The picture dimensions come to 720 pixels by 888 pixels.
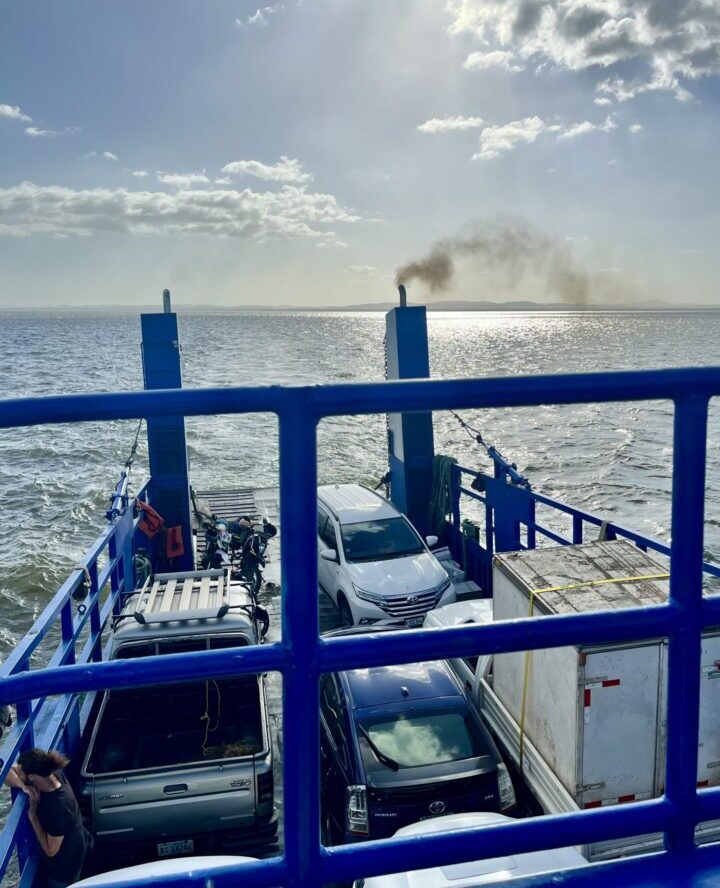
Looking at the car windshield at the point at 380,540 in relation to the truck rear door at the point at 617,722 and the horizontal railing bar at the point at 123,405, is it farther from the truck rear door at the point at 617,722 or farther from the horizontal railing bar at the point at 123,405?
the horizontal railing bar at the point at 123,405

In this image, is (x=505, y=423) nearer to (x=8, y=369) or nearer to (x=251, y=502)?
(x=251, y=502)

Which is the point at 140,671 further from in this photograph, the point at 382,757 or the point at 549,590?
the point at 382,757

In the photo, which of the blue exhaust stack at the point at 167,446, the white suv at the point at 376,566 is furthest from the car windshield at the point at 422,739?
the blue exhaust stack at the point at 167,446

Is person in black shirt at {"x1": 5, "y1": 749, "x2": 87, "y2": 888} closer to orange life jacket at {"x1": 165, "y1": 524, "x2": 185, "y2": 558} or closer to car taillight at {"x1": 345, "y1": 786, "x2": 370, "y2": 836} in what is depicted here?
car taillight at {"x1": 345, "y1": 786, "x2": 370, "y2": 836}

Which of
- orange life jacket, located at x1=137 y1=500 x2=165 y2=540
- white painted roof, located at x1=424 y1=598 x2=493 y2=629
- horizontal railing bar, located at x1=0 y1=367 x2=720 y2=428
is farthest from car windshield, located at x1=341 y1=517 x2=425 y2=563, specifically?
horizontal railing bar, located at x1=0 y1=367 x2=720 y2=428

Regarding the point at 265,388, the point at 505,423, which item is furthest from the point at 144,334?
the point at 505,423

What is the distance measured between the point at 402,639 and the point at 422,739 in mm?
5317

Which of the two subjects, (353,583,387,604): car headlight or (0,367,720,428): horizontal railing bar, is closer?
(0,367,720,428): horizontal railing bar

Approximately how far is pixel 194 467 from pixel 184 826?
2763 centimetres

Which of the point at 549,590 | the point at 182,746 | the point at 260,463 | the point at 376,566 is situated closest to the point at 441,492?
the point at 376,566

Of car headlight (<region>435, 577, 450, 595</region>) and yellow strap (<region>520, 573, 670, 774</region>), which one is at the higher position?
yellow strap (<region>520, 573, 670, 774</region>)

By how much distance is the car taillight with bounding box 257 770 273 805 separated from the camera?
6.12 meters

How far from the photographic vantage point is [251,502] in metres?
17.5

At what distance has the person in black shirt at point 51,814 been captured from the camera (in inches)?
197
